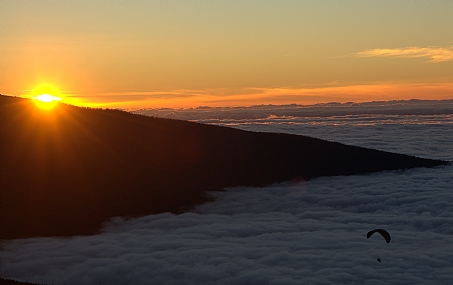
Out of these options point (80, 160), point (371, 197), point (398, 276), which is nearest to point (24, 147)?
point (80, 160)

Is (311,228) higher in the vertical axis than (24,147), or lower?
lower

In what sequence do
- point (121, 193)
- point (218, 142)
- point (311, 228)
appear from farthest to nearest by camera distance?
point (218, 142)
point (121, 193)
point (311, 228)

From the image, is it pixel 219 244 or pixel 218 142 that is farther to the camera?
pixel 218 142

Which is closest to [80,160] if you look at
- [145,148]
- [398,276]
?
[145,148]

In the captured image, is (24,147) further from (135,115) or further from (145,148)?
(135,115)

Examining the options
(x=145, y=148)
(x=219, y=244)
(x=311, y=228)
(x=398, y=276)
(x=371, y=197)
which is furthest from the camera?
(x=145, y=148)

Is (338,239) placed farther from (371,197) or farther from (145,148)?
(145,148)
